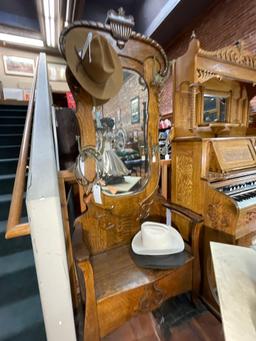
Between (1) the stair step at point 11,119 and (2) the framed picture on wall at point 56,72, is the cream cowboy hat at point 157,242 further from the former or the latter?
(2) the framed picture on wall at point 56,72

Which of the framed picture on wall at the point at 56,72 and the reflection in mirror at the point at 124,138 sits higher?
the framed picture on wall at the point at 56,72

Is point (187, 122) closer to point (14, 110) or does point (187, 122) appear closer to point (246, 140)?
point (246, 140)

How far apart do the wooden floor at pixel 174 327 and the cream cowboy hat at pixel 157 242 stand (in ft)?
1.89

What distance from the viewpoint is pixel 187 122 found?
62.8 inches

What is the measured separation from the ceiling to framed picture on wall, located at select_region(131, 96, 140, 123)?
115 inches

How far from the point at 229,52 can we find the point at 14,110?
10.0ft

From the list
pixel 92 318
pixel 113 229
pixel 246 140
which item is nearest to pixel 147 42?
pixel 246 140

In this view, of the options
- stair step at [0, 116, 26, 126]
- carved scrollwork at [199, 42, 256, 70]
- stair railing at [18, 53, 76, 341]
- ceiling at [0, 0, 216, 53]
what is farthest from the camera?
ceiling at [0, 0, 216, 53]

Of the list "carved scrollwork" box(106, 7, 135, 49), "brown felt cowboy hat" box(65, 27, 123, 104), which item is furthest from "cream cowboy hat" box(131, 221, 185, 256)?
"carved scrollwork" box(106, 7, 135, 49)

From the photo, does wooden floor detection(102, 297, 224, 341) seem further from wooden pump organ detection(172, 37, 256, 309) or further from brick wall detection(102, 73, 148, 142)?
brick wall detection(102, 73, 148, 142)

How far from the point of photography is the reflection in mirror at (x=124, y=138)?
1.26 metres

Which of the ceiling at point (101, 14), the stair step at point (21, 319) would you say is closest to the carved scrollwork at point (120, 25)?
the stair step at point (21, 319)

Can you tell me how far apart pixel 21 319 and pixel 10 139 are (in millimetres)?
1989

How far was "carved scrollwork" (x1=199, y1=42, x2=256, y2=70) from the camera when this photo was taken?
1617mm
